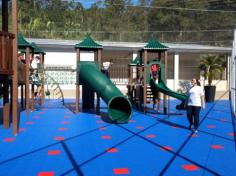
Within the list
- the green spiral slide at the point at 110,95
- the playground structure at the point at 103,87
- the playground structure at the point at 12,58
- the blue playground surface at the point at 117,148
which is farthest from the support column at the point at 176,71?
the playground structure at the point at 12,58

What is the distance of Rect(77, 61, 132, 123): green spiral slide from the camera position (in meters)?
11.9

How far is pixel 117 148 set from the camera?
7871 mm

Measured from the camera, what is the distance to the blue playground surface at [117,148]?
6.21m

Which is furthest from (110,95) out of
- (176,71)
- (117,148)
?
(176,71)

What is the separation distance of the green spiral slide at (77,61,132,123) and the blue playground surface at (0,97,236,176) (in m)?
0.41

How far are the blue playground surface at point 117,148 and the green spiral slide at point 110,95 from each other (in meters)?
0.41

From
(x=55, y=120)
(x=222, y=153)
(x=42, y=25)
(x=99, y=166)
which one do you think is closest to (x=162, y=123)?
(x=55, y=120)

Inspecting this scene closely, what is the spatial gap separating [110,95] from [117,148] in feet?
14.0

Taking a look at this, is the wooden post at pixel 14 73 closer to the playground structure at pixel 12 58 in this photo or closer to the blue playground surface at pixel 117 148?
the playground structure at pixel 12 58

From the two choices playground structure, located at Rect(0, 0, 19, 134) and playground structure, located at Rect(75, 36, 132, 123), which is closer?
playground structure, located at Rect(0, 0, 19, 134)

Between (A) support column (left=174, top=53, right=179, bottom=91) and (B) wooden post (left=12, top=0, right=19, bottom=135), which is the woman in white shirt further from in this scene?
(A) support column (left=174, top=53, right=179, bottom=91)

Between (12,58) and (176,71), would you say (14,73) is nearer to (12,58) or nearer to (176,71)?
(12,58)

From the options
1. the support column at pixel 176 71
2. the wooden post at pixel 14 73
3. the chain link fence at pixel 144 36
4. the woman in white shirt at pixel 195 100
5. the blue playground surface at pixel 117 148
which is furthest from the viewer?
the chain link fence at pixel 144 36

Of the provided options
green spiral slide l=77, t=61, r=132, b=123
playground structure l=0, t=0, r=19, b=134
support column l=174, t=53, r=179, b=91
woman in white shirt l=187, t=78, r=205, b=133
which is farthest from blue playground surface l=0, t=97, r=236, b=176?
support column l=174, t=53, r=179, b=91
